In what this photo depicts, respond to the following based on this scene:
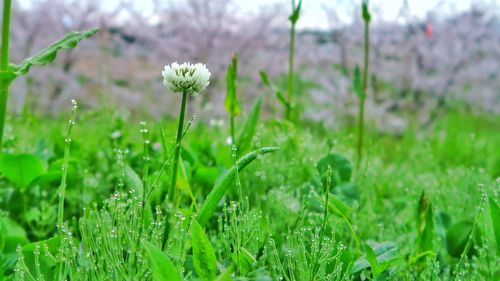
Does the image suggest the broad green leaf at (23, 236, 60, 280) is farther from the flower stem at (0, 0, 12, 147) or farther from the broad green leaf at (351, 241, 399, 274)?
the broad green leaf at (351, 241, 399, 274)

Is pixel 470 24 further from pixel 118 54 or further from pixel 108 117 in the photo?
pixel 108 117

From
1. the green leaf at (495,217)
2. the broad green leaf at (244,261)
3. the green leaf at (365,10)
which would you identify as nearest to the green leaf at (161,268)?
the broad green leaf at (244,261)

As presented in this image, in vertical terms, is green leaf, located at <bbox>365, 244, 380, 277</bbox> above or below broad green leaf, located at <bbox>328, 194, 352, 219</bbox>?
below

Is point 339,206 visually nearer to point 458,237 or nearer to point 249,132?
point 458,237

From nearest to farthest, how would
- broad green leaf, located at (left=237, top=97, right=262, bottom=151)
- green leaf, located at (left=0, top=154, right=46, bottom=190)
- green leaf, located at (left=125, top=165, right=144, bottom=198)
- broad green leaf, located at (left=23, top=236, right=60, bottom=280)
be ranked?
1. broad green leaf, located at (left=23, top=236, right=60, bottom=280)
2. green leaf, located at (left=125, top=165, right=144, bottom=198)
3. green leaf, located at (left=0, top=154, right=46, bottom=190)
4. broad green leaf, located at (left=237, top=97, right=262, bottom=151)

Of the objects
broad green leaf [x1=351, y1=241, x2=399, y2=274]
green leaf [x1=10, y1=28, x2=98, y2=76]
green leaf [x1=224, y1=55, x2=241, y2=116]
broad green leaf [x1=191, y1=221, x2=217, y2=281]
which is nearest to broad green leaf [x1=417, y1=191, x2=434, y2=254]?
Result: broad green leaf [x1=351, y1=241, x2=399, y2=274]

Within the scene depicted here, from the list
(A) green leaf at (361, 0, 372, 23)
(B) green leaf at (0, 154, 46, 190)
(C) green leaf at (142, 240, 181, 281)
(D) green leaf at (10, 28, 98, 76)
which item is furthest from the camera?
(A) green leaf at (361, 0, 372, 23)

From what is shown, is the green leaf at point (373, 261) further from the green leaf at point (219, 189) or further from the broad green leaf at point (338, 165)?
the broad green leaf at point (338, 165)

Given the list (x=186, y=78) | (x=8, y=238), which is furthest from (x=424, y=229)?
(x=8, y=238)
